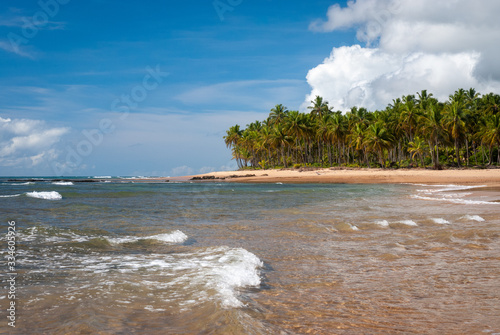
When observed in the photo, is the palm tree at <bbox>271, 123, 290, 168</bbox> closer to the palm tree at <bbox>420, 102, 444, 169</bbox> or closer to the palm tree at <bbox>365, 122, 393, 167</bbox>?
the palm tree at <bbox>365, 122, 393, 167</bbox>

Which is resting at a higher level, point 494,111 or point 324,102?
point 324,102

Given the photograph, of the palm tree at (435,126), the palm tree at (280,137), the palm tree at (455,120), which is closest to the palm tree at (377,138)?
the palm tree at (435,126)

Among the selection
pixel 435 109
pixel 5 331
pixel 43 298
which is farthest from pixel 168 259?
pixel 435 109

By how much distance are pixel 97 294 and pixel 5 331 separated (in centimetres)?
121

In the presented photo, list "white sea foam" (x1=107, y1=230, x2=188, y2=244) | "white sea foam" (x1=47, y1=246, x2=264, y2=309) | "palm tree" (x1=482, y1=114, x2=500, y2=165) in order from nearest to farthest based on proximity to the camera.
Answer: "white sea foam" (x1=47, y1=246, x2=264, y2=309) < "white sea foam" (x1=107, y1=230, x2=188, y2=244) < "palm tree" (x1=482, y1=114, x2=500, y2=165)

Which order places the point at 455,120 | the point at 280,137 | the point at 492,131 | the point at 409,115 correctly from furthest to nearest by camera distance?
the point at 280,137
the point at 409,115
the point at 455,120
the point at 492,131

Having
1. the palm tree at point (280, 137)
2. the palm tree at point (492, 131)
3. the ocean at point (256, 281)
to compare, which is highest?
the palm tree at point (280, 137)

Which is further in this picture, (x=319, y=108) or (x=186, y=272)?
(x=319, y=108)

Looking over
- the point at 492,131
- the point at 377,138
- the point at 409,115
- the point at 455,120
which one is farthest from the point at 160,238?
the point at 409,115

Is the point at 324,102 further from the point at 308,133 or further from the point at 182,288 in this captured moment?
the point at 182,288

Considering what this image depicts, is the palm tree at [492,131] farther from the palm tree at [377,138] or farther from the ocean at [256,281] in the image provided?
the ocean at [256,281]

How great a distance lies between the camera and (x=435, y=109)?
183 feet

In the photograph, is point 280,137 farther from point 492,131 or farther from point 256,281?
point 256,281

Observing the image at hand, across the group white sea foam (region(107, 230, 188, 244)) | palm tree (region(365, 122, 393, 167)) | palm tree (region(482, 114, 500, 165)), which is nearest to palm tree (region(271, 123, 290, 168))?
palm tree (region(365, 122, 393, 167))
